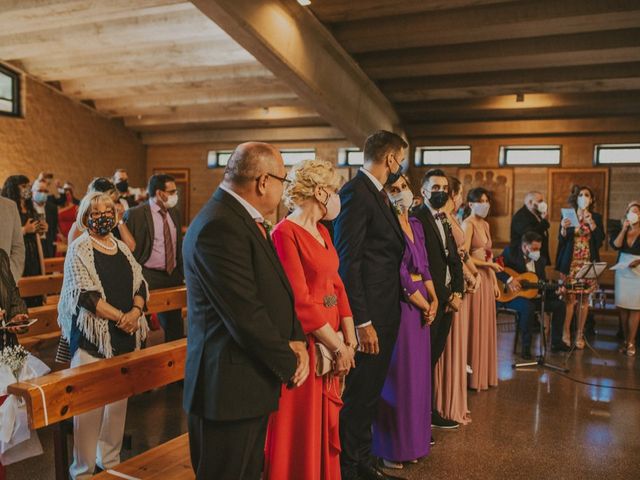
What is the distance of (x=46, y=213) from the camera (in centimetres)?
826

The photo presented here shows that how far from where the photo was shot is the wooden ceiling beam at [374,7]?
5.79 meters

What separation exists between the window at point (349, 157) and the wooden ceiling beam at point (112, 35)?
4590mm

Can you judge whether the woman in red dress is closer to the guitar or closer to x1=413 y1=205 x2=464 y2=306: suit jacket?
x1=413 y1=205 x2=464 y2=306: suit jacket

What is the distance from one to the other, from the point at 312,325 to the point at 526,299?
14.7 feet

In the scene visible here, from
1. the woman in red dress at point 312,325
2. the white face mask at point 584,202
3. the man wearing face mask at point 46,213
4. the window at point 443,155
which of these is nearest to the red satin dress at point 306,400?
the woman in red dress at point 312,325

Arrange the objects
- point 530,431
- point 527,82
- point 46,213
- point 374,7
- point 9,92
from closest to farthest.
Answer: point 530,431
point 374,7
point 527,82
point 46,213
point 9,92

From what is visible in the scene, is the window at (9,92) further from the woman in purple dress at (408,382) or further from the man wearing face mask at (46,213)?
the woman in purple dress at (408,382)

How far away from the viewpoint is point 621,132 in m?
9.86

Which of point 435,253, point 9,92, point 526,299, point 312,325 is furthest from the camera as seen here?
point 9,92

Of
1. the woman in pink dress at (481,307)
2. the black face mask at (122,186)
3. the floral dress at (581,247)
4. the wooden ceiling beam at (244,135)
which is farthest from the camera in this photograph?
the wooden ceiling beam at (244,135)

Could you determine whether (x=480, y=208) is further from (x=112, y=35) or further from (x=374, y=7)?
(x=112, y=35)

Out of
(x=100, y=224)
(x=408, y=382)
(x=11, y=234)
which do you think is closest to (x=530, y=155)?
(x=408, y=382)

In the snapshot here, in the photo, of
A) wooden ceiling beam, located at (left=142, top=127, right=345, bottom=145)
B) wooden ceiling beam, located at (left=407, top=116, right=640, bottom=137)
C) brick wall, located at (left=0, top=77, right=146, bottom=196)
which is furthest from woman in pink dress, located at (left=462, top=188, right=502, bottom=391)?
brick wall, located at (left=0, top=77, right=146, bottom=196)

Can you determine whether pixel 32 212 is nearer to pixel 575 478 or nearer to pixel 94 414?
pixel 94 414
